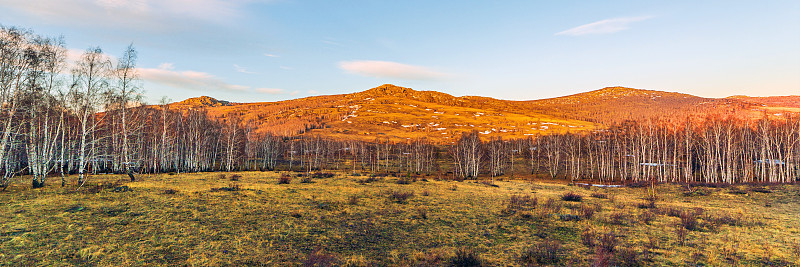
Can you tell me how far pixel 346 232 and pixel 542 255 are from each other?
8.69m

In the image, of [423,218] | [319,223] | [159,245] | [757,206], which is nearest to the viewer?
[159,245]

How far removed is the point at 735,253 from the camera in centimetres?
1230

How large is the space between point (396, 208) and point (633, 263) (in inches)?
522

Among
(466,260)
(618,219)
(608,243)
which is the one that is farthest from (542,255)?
(618,219)

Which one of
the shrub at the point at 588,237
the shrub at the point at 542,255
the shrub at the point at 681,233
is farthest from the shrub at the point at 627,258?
the shrub at the point at 681,233

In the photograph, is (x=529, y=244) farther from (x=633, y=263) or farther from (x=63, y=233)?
(x=63, y=233)

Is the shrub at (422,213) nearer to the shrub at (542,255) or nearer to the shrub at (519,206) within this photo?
the shrub at (519,206)

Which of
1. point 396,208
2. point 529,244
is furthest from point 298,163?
point 529,244

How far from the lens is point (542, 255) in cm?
1153

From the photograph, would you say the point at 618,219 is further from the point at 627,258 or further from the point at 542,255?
the point at 542,255

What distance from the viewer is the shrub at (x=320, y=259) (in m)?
10.2

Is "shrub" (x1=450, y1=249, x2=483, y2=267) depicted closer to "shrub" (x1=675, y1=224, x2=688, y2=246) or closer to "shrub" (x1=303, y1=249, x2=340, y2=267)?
"shrub" (x1=303, y1=249, x2=340, y2=267)

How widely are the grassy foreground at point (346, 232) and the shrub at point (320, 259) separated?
0.08 meters

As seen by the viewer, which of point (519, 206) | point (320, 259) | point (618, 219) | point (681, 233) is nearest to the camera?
point (320, 259)
